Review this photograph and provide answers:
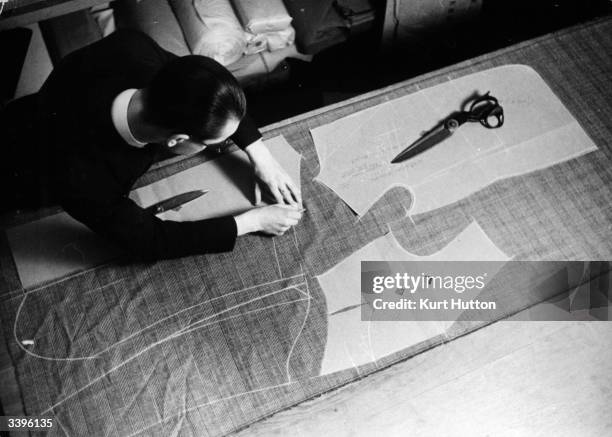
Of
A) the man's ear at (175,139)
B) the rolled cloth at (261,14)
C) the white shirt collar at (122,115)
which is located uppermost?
the white shirt collar at (122,115)

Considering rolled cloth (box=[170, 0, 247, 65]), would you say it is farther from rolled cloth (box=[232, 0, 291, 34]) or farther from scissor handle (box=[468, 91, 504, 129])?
scissor handle (box=[468, 91, 504, 129])

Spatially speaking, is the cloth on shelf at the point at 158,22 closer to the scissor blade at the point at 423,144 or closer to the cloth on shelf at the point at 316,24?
the cloth on shelf at the point at 316,24

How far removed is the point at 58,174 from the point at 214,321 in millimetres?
334

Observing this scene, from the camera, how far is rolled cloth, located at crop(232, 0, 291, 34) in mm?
1281

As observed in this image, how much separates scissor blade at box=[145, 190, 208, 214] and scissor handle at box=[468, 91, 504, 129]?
54cm

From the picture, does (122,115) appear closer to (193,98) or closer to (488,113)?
(193,98)

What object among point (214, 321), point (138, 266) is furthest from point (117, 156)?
point (214, 321)

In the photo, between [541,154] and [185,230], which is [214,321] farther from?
[541,154]

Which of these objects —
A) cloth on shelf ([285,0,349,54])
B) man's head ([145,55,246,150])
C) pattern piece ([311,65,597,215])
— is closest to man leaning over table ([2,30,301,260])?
man's head ([145,55,246,150])

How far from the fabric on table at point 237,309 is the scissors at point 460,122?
9 cm

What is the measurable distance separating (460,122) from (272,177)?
1.22 feet

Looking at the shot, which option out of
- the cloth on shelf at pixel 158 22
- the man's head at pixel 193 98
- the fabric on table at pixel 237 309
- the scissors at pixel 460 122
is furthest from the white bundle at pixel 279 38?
the man's head at pixel 193 98

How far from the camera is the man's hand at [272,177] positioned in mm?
989

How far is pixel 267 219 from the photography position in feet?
3.13
